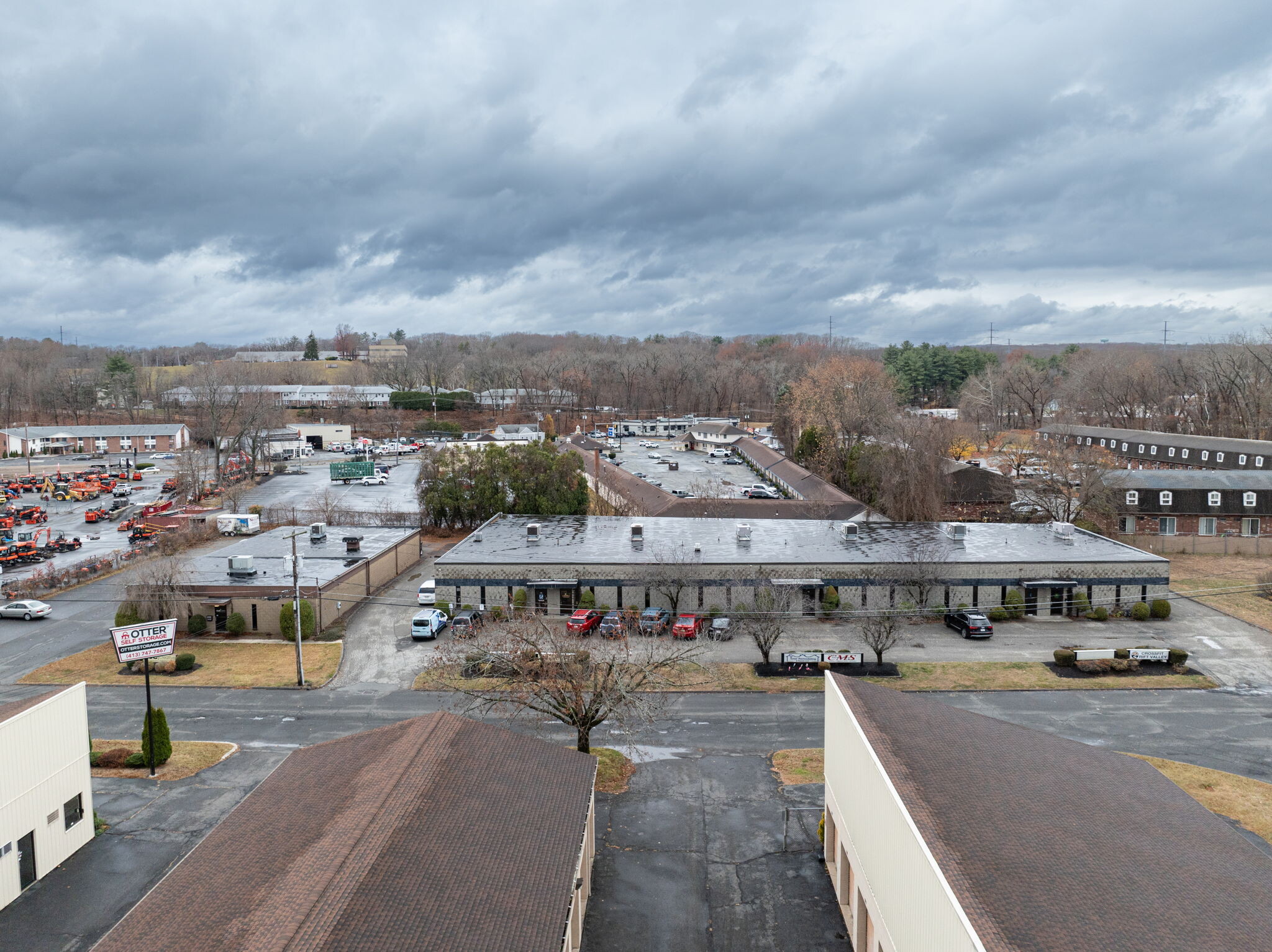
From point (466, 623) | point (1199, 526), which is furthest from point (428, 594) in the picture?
point (1199, 526)

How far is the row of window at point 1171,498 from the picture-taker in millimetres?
55719

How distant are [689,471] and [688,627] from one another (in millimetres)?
55149

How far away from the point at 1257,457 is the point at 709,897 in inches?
2943

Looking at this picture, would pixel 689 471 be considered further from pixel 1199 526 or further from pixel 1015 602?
pixel 1015 602

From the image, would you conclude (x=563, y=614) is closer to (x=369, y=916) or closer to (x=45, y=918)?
(x=45, y=918)

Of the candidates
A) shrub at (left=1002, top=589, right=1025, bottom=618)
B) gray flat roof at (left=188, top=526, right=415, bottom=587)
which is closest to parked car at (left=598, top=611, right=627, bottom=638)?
gray flat roof at (left=188, top=526, right=415, bottom=587)

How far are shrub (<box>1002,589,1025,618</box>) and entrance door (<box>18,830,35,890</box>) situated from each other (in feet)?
127

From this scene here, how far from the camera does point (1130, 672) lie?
33719mm

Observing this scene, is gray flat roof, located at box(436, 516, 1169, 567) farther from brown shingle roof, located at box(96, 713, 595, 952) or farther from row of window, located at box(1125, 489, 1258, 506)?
brown shingle roof, located at box(96, 713, 595, 952)

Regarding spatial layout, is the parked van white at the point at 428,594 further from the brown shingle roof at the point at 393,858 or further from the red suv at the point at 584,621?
the brown shingle roof at the point at 393,858

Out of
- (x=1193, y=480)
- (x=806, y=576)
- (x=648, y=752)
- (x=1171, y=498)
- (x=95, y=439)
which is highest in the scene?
(x=95, y=439)

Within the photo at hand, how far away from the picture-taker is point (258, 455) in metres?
106

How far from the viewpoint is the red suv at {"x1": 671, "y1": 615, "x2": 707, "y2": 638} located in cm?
3731

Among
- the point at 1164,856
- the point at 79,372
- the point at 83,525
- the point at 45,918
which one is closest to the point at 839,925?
the point at 1164,856
